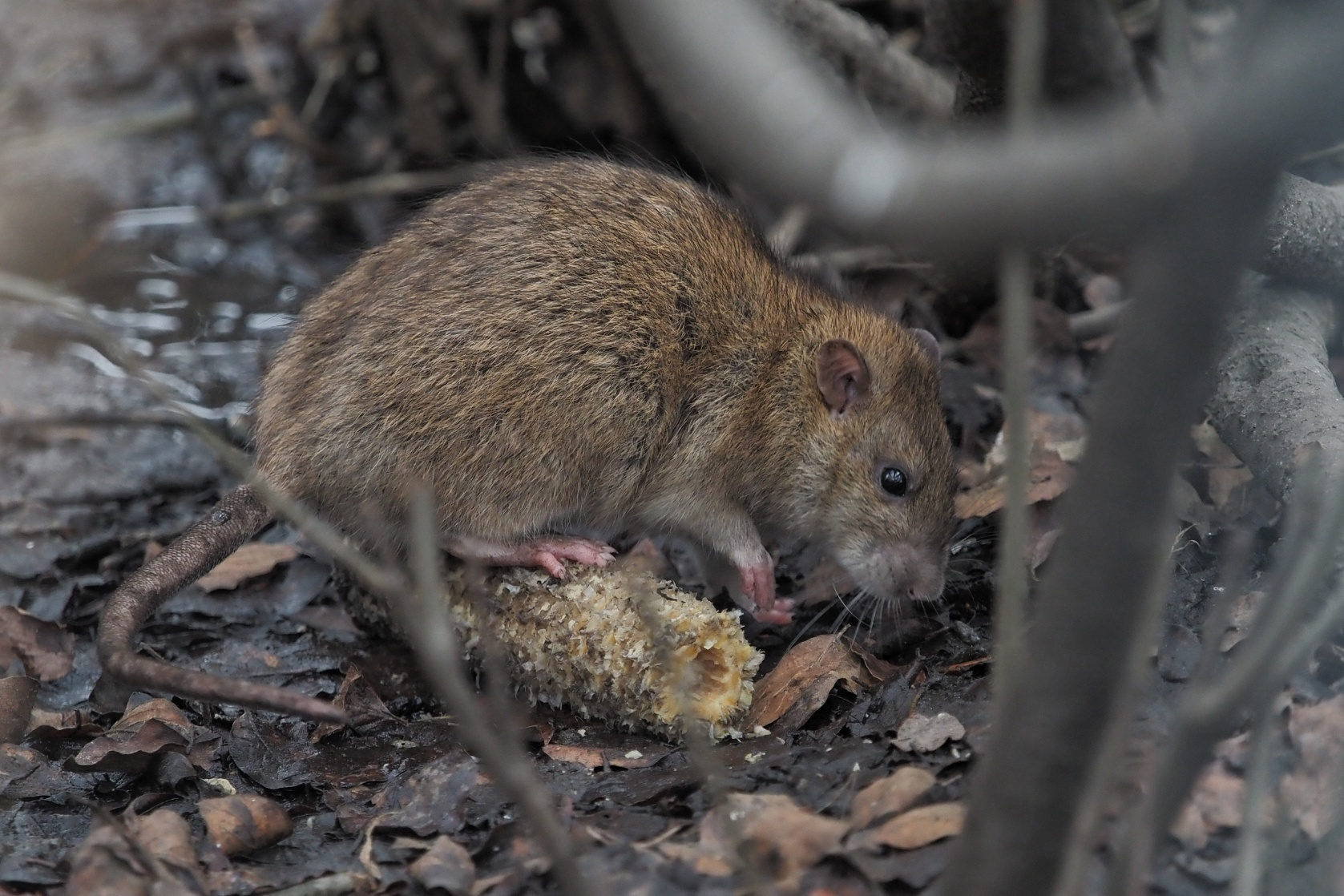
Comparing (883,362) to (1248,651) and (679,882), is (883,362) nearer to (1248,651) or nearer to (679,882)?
(679,882)

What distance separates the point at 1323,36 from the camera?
1.50 m

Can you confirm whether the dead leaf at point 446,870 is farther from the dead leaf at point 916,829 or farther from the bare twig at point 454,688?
the bare twig at point 454,688

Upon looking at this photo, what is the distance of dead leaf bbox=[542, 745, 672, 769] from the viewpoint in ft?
13.0

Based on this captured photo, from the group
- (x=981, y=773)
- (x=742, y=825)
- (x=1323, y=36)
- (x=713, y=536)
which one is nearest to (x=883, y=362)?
(x=713, y=536)

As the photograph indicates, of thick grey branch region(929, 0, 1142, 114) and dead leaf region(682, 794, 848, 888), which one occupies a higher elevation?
thick grey branch region(929, 0, 1142, 114)

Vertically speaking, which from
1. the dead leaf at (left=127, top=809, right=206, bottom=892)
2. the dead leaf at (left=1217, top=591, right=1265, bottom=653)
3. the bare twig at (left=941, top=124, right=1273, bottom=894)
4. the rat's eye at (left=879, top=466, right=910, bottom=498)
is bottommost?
the dead leaf at (left=127, top=809, right=206, bottom=892)

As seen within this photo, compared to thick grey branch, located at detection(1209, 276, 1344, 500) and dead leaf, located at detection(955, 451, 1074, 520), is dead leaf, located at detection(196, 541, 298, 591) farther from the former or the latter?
thick grey branch, located at detection(1209, 276, 1344, 500)

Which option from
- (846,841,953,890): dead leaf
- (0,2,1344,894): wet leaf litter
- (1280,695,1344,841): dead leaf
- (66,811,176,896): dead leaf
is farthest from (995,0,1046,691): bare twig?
(66,811,176,896): dead leaf

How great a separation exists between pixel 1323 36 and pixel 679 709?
2.97 meters

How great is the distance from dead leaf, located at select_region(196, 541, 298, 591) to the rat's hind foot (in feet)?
4.23

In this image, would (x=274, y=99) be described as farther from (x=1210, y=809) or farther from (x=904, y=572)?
(x=1210, y=809)

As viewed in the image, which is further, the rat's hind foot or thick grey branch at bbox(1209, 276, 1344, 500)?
the rat's hind foot

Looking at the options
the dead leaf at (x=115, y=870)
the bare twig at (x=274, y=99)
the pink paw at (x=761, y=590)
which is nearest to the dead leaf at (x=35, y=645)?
the dead leaf at (x=115, y=870)

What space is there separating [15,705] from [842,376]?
306 centimetres
